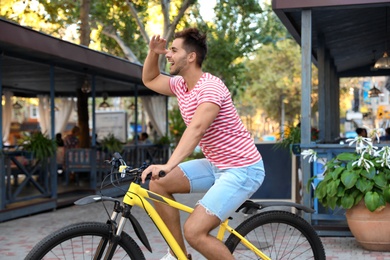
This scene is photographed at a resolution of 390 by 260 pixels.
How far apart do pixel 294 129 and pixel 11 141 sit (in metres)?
26.3

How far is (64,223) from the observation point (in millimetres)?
9953

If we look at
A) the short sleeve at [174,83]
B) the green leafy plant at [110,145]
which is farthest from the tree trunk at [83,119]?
the short sleeve at [174,83]

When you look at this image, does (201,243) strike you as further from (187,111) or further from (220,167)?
(187,111)

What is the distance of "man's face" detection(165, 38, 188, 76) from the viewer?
4047 mm

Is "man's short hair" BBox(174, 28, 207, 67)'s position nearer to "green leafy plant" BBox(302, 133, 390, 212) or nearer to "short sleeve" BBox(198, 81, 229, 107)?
"short sleeve" BBox(198, 81, 229, 107)

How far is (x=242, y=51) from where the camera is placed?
28.0 meters

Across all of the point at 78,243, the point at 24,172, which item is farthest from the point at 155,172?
the point at 24,172

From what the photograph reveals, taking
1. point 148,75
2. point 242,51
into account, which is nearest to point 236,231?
point 148,75

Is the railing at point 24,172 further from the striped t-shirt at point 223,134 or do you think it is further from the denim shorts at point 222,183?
the striped t-shirt at point 223,134

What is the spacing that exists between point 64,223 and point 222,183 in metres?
6.38

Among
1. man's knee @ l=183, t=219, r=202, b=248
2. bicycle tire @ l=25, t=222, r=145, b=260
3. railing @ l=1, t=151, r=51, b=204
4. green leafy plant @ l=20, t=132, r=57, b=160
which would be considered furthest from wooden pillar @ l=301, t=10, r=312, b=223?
green leafy plant @ l=20, t=132, r=57, b=160

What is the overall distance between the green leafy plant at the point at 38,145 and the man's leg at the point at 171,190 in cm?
751

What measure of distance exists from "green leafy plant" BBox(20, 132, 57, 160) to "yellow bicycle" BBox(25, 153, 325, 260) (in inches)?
287

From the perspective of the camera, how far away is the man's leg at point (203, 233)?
3.89m
